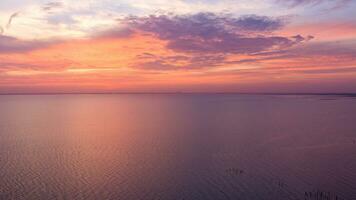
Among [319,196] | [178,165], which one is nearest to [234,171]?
[178,165]

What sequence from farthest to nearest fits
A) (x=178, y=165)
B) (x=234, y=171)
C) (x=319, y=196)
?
1. (x=178, y=165)
2. (x=234, y=171)
3. (x=319, y=196)

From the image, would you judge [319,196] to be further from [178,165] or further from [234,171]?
[178,165]

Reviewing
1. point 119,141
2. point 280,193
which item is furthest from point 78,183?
point 119,141

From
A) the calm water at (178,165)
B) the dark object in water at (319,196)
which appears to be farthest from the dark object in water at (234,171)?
the dark object in water at (319,196)

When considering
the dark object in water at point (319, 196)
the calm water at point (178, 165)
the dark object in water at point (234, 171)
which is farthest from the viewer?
the dark object in water at point (234, 171)

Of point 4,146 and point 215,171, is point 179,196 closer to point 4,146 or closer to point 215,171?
point 215,171

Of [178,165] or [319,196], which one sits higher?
[178,165]

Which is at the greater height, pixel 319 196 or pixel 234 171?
pixel 234 171

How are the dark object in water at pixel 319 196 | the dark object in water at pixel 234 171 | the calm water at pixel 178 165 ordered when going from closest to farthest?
the dark object in water at pixel 319 196
the calm water at pixel 178 165
the dark object in water at pixel 234 171

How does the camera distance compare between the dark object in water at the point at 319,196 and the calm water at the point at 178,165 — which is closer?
the dark object in water at the point at 319,196

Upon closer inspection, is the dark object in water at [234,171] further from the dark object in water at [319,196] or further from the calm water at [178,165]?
the dark object in water at [319,196]

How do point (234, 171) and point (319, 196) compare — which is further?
point (234, 171)

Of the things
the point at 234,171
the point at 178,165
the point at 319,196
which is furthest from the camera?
the point at 178,165
